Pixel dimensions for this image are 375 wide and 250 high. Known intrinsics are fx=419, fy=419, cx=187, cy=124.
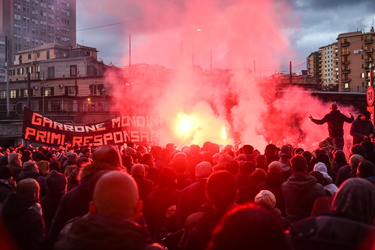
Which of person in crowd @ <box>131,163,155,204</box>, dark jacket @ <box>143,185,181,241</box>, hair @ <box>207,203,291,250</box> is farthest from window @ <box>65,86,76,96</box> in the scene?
hair @ <box>207,203,291,250</box>

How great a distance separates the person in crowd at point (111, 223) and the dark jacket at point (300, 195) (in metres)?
3.28

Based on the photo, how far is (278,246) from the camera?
2.47m

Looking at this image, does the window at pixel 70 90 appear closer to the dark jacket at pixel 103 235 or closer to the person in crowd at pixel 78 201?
the person in crowd at pixel 78 201

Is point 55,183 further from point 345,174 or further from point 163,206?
point 345,174

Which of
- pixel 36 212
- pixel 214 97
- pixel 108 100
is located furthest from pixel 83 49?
pixel 36 212

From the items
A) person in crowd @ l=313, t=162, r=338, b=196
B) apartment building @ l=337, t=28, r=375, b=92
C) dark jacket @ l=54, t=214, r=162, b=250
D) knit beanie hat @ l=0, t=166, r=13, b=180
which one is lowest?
person in crowd @ l=313, t=162, r=338, b=196

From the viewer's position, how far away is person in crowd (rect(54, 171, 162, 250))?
266cm

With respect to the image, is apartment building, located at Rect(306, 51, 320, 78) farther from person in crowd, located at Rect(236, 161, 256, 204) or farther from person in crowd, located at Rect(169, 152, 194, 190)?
person in crowd, located at Rect(169, 152, 194, 190)

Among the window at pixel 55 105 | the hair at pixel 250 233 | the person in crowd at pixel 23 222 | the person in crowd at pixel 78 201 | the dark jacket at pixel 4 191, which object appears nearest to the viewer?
the hair at pixel 250 233

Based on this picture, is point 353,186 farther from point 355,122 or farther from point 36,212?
point 355,122

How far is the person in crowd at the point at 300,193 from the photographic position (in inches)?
228

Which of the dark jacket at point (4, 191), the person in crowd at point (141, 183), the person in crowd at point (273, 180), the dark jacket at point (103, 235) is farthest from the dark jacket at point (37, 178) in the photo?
the dark jacket at point (103, 235)

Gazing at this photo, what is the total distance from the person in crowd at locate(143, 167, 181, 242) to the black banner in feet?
33.8

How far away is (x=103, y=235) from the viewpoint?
8.76ft
